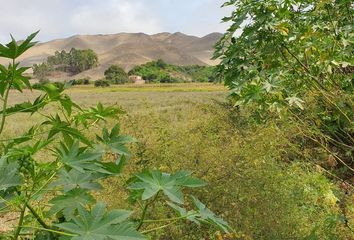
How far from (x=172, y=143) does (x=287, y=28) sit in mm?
1178

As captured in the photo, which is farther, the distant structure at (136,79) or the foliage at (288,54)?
the distant structure at (136,79)

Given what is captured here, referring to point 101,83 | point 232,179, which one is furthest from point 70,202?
point 101,83

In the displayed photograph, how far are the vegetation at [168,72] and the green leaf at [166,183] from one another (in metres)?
66.2

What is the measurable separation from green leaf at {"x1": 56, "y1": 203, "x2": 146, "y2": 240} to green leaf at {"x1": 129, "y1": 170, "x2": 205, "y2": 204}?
0.43ft

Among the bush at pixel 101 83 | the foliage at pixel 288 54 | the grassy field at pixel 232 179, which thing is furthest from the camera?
the bush at pixel 101 83

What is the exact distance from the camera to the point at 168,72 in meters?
75.6

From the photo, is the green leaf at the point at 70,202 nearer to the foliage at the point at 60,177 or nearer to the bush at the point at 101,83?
the foliage at the point at 60,177

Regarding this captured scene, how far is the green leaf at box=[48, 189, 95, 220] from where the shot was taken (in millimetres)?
1207

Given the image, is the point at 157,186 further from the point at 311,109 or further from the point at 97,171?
the point at 311,109

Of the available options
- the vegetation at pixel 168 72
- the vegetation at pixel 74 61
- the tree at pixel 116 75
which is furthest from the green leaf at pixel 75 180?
the vegetation at pixel 74 61

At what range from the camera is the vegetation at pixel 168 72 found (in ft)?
231

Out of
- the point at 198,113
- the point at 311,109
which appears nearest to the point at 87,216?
the point at 311,109

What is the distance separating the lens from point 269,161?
3443 millimetres

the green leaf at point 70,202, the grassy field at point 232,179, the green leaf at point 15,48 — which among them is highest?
the green leaf at point 15,48
